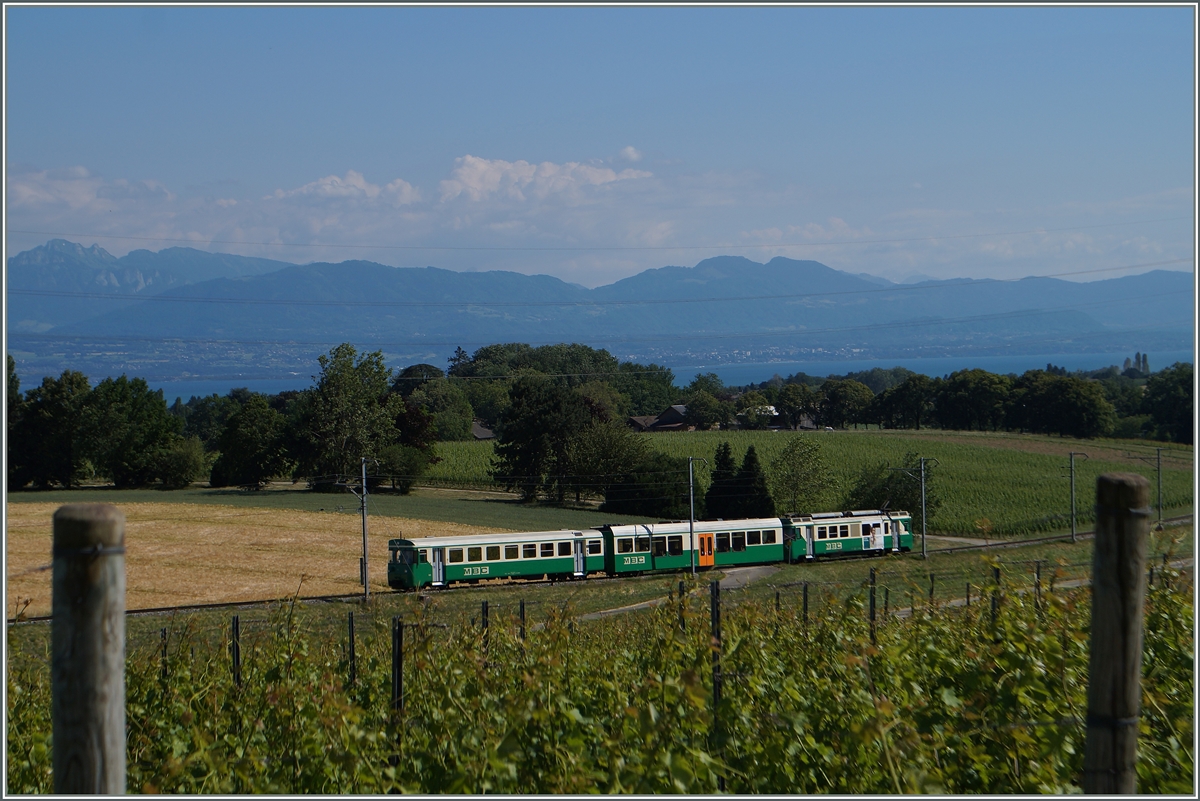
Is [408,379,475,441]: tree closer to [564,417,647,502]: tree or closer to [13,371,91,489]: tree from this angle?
[13,371,91,489]: tree

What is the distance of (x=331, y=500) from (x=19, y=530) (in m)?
17.3

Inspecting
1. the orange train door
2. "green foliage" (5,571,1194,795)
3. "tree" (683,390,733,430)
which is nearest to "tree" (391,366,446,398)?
"tree" (683,390,733,430)

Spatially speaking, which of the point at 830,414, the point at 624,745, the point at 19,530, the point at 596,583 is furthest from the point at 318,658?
the point at 830,414

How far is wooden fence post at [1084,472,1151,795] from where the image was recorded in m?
2.36

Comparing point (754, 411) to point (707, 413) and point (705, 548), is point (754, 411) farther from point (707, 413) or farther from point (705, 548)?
point (705, 548)

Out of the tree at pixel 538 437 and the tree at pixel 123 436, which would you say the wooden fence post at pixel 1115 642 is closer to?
the tree at pixel 538 437

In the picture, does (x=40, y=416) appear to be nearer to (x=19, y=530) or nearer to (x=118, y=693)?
(x=19, y=530)

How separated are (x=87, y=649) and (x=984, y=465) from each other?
66.7 meters

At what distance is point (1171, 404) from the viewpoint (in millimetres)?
60688

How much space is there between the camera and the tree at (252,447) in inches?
2522

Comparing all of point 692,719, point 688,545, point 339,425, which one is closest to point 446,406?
point 339,425

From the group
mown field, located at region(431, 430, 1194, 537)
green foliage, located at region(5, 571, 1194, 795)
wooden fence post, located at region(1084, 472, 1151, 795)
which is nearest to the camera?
wooden fence post, located at region(1084, 472, 1151, 795)

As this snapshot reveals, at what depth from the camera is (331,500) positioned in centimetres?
5647

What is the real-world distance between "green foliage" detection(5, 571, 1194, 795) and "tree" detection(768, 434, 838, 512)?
147ft
